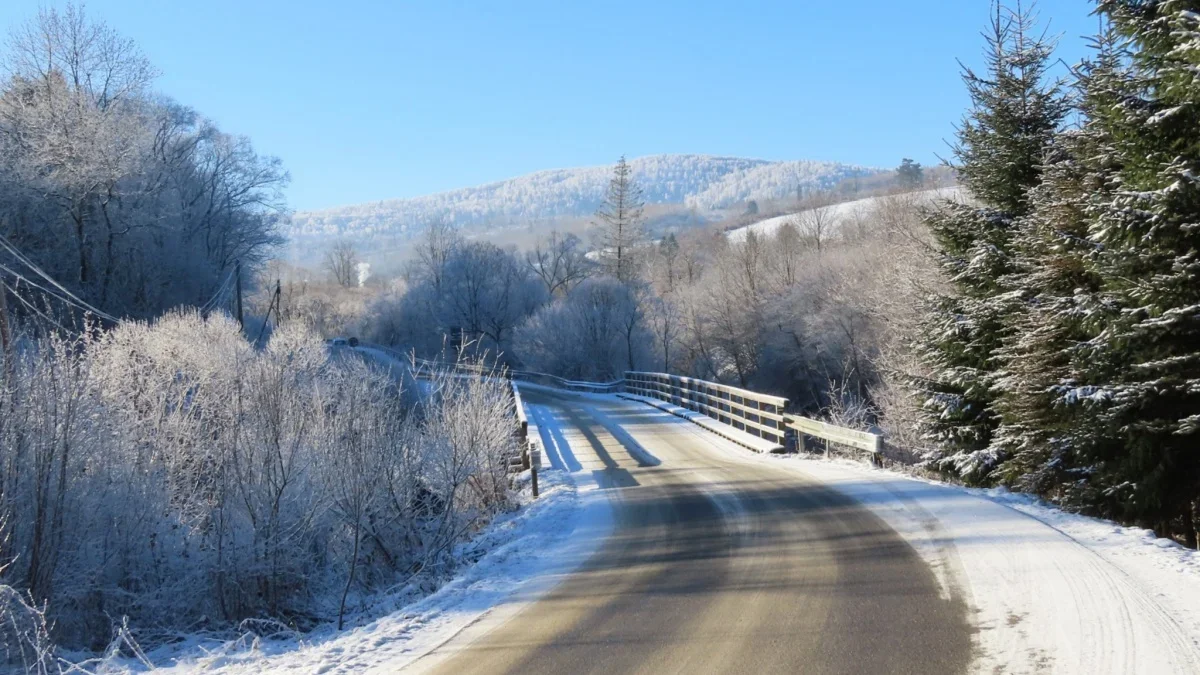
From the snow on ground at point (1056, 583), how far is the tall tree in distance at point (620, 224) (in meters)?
67.6

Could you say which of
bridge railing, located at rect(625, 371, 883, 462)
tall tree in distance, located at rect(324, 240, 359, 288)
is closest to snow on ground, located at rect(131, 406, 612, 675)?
bridge railing, located at rect(625, 371, 883, 462)

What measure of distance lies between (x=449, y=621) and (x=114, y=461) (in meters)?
6.81

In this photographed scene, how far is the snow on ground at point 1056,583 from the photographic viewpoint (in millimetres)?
5125

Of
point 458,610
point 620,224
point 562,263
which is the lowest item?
point 458,610

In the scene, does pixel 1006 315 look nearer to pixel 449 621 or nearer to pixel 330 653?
pixel 449 621

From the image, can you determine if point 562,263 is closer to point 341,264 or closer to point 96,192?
point 96,192

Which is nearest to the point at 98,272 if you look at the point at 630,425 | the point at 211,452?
the point at 630,425

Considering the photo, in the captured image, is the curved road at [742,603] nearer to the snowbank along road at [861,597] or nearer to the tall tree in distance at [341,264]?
the snowbank along road at [861,597]

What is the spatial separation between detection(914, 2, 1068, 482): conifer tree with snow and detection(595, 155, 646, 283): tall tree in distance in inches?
2417

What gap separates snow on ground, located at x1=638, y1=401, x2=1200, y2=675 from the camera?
5.12m

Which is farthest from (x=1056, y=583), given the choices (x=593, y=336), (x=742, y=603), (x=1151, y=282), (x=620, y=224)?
(x=620, y=224)

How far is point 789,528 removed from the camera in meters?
9.41

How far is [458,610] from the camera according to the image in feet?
23.8

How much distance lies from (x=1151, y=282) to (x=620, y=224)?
69.6m
